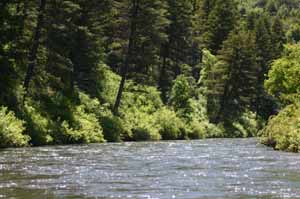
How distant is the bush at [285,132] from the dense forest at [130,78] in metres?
0.08

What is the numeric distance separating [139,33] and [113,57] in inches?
449

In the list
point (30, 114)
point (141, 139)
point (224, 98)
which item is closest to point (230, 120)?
point (224, 98)

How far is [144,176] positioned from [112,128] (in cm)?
2400

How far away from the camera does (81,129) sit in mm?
41094

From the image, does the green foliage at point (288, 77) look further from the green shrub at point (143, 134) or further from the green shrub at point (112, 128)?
the green shrub at point (112, 128)

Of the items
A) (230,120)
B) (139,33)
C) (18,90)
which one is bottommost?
(230,120)

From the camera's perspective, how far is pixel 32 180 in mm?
19156

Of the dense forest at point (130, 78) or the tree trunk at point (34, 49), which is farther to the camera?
the tree trunk at point (34, 49)

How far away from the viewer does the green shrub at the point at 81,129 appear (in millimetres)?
39419

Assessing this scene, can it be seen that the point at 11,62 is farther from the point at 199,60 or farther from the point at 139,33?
the point at 199,60

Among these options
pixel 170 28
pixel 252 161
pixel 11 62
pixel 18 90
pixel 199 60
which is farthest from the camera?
pixel 199 60

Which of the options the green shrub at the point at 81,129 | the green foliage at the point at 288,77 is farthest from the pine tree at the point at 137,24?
the green foliage at the point at 288,77

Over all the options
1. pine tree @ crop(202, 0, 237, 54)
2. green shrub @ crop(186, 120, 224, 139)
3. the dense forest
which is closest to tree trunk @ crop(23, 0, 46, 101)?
the dense forest

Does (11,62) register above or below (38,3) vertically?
below
